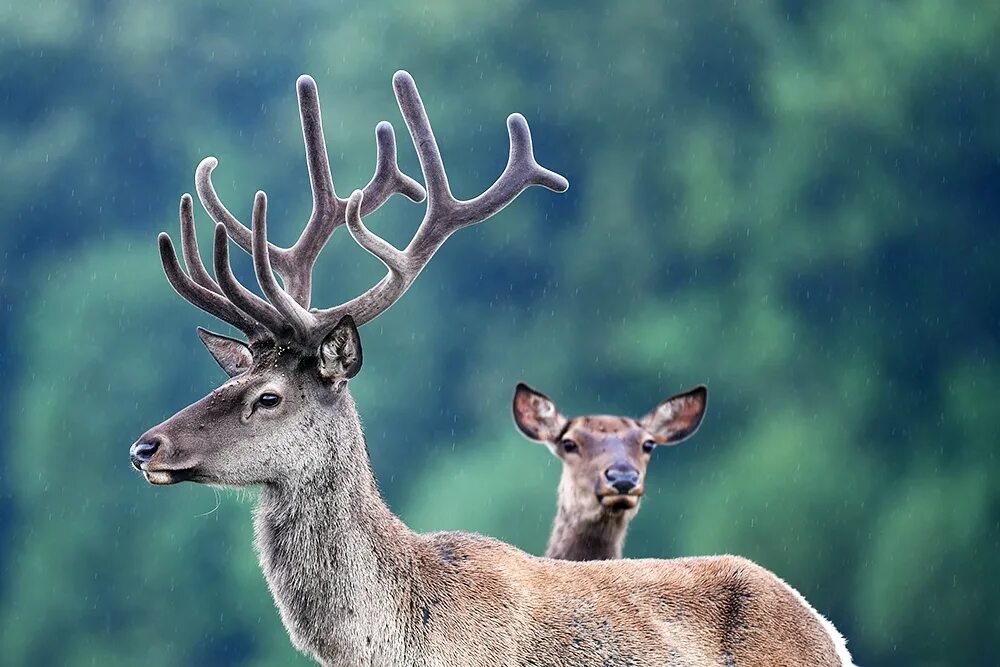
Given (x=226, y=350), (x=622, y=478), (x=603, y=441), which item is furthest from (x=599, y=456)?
(x=226, y=350)

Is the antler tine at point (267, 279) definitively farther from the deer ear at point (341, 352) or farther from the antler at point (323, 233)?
the deer ear at point (341, 352)

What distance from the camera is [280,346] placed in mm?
4516

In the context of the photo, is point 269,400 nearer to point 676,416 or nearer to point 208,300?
point 208,300

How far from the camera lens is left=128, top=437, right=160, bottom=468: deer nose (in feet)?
13.8

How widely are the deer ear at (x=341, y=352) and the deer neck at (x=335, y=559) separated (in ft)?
0.41

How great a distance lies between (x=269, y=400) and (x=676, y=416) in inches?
119

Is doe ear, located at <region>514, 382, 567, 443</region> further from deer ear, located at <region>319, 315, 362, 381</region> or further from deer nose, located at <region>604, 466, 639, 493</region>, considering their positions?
deer ear, located at <region>319, 315, 362, 381</region>

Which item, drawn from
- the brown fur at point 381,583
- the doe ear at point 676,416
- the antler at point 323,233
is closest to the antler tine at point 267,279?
the antler at point 323,233

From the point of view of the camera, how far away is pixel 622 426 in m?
6.92

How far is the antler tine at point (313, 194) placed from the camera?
4.84 m

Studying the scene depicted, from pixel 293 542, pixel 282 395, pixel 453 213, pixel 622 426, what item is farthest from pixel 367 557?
pixel 622 426

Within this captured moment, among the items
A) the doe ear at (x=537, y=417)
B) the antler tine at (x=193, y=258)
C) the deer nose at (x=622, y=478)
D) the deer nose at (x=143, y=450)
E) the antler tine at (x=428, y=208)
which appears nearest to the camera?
the deer nose at (x=143, y=450)

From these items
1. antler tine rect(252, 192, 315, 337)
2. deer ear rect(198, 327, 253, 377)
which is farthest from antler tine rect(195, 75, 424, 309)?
antler tine rect(252, 192, 315, 337)

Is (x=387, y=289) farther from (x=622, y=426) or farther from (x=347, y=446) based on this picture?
(x=622, y=426)
